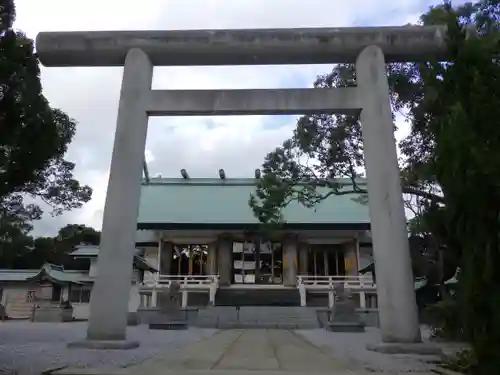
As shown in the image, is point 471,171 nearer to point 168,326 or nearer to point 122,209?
point 122,209

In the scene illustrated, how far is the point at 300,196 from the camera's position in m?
12.6

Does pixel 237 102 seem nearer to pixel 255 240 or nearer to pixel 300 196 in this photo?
pixel 300 196

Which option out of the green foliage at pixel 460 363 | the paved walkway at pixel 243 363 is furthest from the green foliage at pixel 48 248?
the green foliage at pixel 460 363

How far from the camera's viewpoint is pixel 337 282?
69.2 ft

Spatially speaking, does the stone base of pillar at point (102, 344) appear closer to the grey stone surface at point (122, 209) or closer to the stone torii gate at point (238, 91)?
the grey stone surface at point (122, 209)

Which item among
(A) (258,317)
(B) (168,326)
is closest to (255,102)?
(B) (168,326)

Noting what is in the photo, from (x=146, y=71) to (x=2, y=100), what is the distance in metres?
3.94

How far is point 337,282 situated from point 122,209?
1523cm

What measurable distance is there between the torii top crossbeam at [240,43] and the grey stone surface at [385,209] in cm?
40

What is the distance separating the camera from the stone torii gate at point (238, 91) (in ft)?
26.3

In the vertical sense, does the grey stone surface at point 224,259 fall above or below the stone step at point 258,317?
above

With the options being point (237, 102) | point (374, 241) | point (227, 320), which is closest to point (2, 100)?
point (237, 102)

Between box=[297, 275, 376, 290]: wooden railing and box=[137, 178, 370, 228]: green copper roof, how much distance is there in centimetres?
318

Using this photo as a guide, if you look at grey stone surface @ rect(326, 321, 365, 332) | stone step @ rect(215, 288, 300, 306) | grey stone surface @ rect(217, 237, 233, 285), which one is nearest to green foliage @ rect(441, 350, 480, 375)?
grey stone surface @ rect(326, 321, 365, 332)
